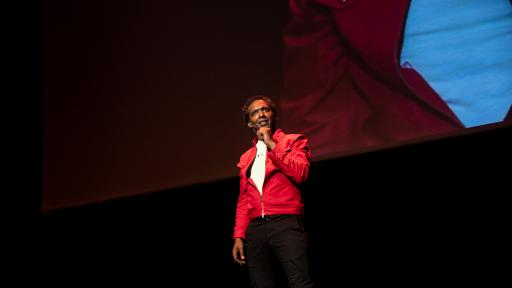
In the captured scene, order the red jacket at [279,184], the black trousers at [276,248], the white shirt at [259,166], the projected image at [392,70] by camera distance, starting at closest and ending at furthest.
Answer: the black trousers at [276,248]
the red jacket at [279,184]
the white shirt at [259,166]
the projected image at [392,70]

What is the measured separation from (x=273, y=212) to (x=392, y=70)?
102 cm

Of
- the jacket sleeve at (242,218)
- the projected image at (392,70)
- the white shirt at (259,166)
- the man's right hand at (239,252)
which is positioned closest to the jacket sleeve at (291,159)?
the white shirt at (259,166)

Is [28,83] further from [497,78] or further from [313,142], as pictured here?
[497,78]

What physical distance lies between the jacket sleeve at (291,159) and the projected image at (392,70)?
570mm

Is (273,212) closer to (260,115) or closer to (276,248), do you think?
(276,248)

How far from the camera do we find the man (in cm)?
194

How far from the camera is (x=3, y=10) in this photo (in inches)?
150

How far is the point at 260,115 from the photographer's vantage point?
87.4 inches

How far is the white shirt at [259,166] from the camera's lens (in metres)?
2.12

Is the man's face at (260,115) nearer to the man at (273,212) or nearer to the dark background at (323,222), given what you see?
the man at (273,212)

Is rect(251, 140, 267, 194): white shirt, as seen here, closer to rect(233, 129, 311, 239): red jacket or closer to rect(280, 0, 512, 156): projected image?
rect(233, 129, 311, 239): red jacket

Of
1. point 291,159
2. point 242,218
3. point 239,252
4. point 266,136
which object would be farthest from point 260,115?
point 239,252

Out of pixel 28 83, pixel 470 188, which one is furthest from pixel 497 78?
pixel 28 83

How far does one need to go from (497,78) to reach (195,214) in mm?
1855
